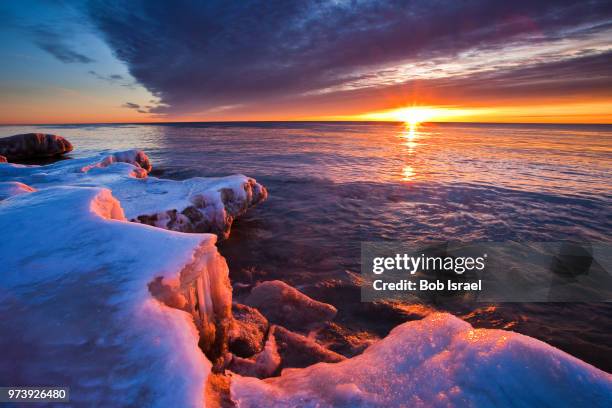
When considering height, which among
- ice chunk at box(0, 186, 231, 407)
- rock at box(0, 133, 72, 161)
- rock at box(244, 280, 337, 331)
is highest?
rock at box(0, 133, 72, 161)

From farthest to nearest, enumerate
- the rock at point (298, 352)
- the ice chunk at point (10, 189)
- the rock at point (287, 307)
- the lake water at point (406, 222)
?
1. the ice chunk at point (10, 189)
2. the lake water at point (406, 222)
3. the rock at point (287, 307)
4. the rock at point (298, 352)

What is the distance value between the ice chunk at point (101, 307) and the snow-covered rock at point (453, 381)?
67cm

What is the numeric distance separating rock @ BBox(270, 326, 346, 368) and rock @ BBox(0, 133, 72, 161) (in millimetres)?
30505

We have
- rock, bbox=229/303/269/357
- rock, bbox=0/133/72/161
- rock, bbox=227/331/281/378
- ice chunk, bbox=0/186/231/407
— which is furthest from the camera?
rock, bbox=0/133/72/161

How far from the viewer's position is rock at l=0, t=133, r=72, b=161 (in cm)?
2277

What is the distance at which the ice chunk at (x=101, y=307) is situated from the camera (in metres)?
1.61

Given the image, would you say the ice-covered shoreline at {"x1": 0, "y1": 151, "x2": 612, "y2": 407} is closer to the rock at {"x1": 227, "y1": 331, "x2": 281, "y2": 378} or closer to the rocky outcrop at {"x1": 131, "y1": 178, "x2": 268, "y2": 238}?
the rock at {"x1": 227, "y1": 331, "x2": 281, "y2": 378}

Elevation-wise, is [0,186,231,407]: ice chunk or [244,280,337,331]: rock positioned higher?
[0,186,231,407]: ice chunk

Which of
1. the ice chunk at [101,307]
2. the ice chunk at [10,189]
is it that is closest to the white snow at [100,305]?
the ice chunk at [101,307]

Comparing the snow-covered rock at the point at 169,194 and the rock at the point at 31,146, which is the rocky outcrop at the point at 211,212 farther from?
the rock at the point at 31,146

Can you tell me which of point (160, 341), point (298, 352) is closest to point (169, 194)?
point (298, 352)

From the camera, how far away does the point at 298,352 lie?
373 cm

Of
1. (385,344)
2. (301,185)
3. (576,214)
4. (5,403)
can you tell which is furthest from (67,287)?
(576,214)

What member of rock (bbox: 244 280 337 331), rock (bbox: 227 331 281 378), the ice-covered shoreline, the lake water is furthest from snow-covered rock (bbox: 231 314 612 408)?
rock (bbox: 244 280 337 331)
